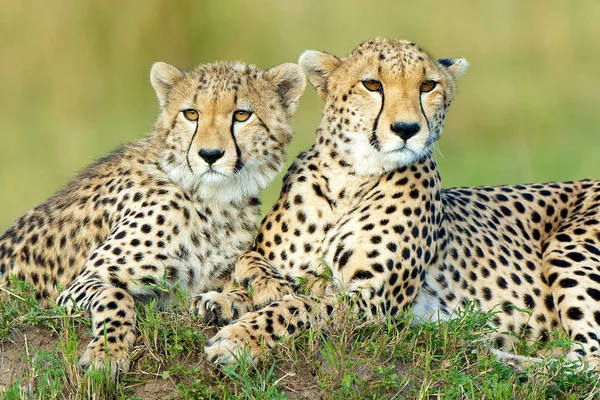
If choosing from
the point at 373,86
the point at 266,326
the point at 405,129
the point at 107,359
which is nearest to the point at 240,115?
the point at 373,86

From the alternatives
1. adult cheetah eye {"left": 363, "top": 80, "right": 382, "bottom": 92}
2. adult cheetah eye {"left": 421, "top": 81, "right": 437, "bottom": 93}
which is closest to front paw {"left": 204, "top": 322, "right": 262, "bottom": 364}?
adult cheetah eye {"left": 363, "top": 80, "right": 382, "bottom": 92}

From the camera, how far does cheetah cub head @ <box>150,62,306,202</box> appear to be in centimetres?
450

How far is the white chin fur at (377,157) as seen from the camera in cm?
444

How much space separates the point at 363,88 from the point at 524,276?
1.35 meters

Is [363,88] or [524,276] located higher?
[363,88]

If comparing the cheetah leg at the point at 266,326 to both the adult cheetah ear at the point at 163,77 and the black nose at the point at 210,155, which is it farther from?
the adult cheetah ear at the point at 163,77

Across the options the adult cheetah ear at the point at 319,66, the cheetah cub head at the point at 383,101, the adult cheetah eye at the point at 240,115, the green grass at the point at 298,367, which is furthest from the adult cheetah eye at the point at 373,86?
the green grass at the point at 298,367

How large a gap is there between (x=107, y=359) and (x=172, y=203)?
1.02m

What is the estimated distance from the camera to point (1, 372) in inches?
162

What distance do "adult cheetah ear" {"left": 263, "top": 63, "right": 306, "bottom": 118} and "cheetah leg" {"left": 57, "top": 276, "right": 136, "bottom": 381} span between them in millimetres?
1262

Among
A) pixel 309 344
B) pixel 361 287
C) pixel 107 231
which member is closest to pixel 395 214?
pixel 361 287

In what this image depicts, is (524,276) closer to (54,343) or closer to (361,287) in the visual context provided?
(361,287)

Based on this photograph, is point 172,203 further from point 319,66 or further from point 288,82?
point 319,66

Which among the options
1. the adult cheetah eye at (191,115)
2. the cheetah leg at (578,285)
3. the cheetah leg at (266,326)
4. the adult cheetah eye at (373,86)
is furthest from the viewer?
the cheetah leg at (578,285)
